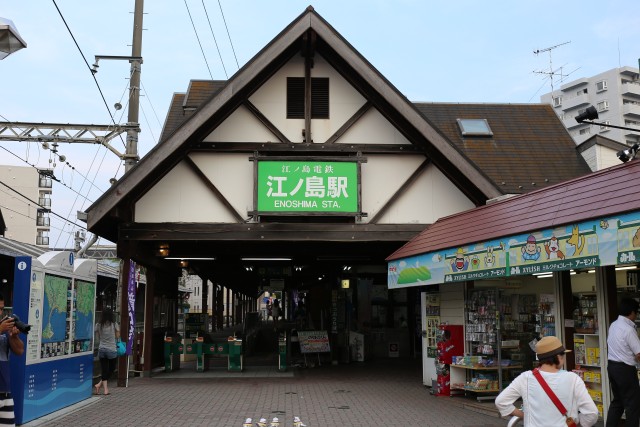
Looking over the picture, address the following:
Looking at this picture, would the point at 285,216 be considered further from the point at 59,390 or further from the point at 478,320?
the point at 59,390

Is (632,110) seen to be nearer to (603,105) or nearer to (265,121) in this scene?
(603,105)

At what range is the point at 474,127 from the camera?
20.6m

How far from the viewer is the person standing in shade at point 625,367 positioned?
7543mm

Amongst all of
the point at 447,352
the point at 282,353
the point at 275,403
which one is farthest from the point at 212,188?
the point at 447,352

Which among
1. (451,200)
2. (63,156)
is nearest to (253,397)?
(451,200)

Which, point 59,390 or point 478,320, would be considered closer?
point 59,390

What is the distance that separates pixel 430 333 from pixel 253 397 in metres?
4.16

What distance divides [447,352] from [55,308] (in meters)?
7.54

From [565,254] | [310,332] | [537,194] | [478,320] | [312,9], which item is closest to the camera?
[565,254]

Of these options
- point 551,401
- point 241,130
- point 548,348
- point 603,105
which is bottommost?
point 551,401

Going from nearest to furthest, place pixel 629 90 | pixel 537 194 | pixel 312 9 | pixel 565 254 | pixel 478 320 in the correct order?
pixel 565 254 < pixel 537 194 < pixel 478 320 < pixel 312 9 < pixel 629 90

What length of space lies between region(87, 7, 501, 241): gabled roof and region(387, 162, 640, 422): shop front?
144cm

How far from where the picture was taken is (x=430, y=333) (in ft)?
46.1

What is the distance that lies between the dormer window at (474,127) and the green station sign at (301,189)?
737cm
